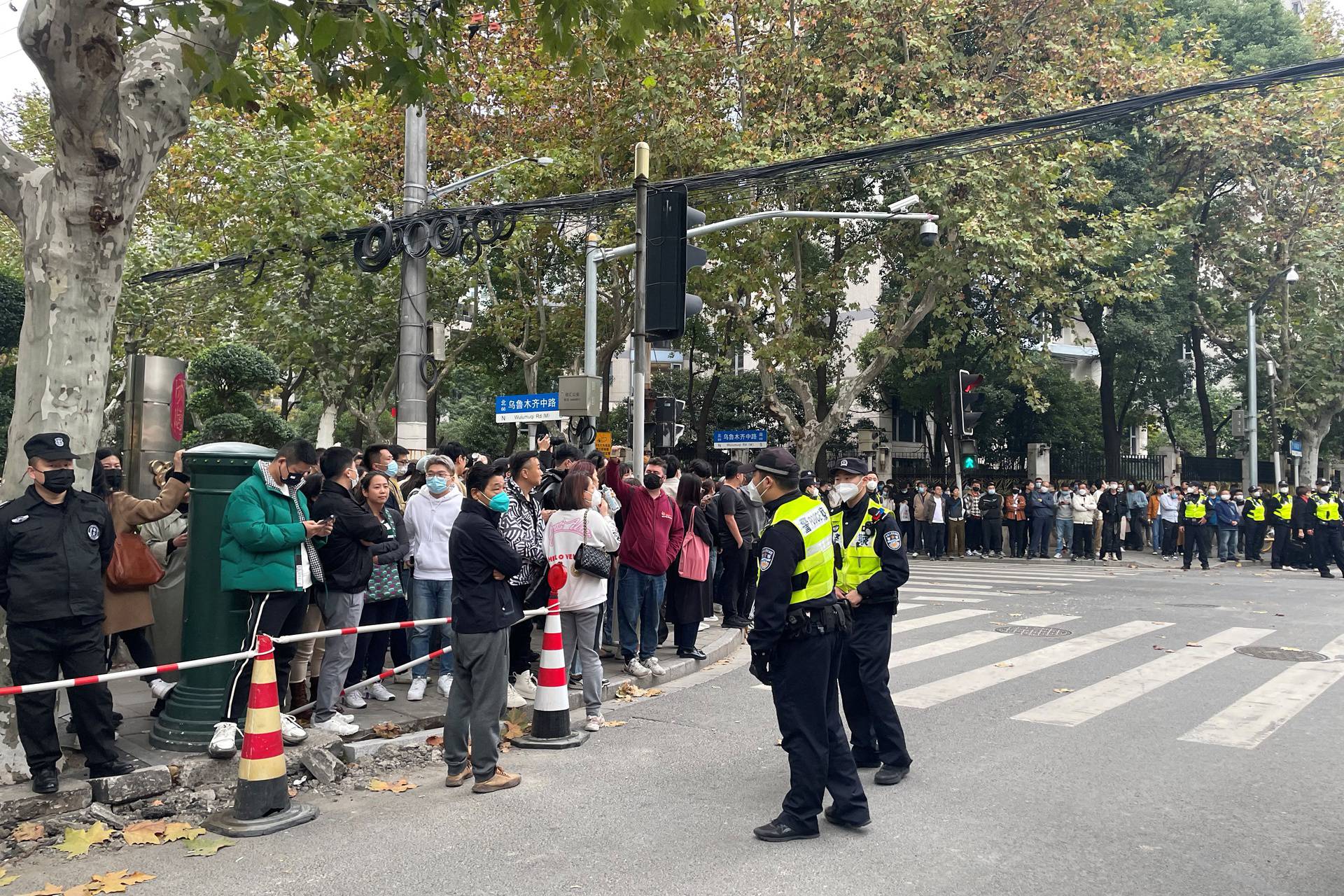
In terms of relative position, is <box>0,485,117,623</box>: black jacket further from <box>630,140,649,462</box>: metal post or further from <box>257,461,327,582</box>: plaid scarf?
<box>630,140,649,462</box>: metal post

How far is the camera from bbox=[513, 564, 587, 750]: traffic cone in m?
6.96

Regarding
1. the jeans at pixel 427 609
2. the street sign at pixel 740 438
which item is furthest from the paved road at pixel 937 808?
the street sign at pixel 740 438

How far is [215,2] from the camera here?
19.6 feet

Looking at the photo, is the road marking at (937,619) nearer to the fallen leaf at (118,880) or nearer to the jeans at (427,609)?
the jeans at (427,609)

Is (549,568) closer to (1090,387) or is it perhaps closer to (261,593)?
(261,593)

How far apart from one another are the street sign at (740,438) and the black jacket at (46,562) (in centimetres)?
2318

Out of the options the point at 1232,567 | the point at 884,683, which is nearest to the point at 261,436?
the point at 884,683

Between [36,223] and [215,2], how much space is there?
1713 millimetres

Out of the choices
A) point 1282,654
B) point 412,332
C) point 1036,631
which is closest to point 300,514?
point 412,332

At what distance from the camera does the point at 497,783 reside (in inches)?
235

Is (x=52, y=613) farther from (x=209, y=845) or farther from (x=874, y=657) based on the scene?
(x=874, y=657)

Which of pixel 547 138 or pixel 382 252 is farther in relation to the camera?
pixel 547 138

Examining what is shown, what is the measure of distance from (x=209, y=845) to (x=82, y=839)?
64 centimetres

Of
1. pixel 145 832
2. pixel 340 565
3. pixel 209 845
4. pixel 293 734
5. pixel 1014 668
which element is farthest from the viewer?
pixel 1014 668
